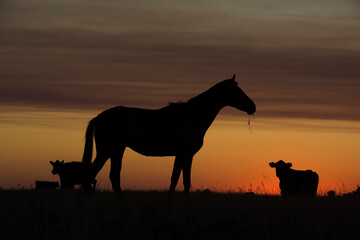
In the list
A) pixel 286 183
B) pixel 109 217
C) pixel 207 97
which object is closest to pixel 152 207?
pixel 109 217

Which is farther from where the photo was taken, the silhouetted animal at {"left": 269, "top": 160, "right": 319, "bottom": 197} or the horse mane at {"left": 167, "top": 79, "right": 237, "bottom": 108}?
the silhouetted animal at {"left": 269, "top": 160, "right": 319, "bottom": 197}

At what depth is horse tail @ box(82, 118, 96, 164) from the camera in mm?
15203

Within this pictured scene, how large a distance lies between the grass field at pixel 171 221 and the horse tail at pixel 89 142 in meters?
3.35

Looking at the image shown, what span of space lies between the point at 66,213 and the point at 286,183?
9.14 meters

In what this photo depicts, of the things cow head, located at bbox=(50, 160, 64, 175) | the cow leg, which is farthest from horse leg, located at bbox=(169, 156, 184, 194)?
cow head, located at bbox=(50, 160, 64, 175)

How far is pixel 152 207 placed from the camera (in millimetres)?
11547

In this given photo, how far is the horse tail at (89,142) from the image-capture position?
49.9ft

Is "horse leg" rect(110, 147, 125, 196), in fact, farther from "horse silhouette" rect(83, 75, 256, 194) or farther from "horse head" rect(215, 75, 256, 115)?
"horse head" rect(215, 75, 256, 115)

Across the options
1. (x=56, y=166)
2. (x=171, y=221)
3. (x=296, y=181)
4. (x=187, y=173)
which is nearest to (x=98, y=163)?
(x=187, y=173)

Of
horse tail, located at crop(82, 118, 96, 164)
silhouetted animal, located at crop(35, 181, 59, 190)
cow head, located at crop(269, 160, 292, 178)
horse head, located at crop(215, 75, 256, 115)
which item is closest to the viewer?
horse head, located at crop(215, 75, 256, 115)

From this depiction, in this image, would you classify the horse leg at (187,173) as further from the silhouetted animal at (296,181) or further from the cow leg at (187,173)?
the silhouetted animal at (296,181)

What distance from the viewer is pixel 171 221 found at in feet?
32.8

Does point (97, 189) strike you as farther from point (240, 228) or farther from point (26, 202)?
point (240, 228)

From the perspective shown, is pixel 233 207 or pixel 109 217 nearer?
pixel 109 217
